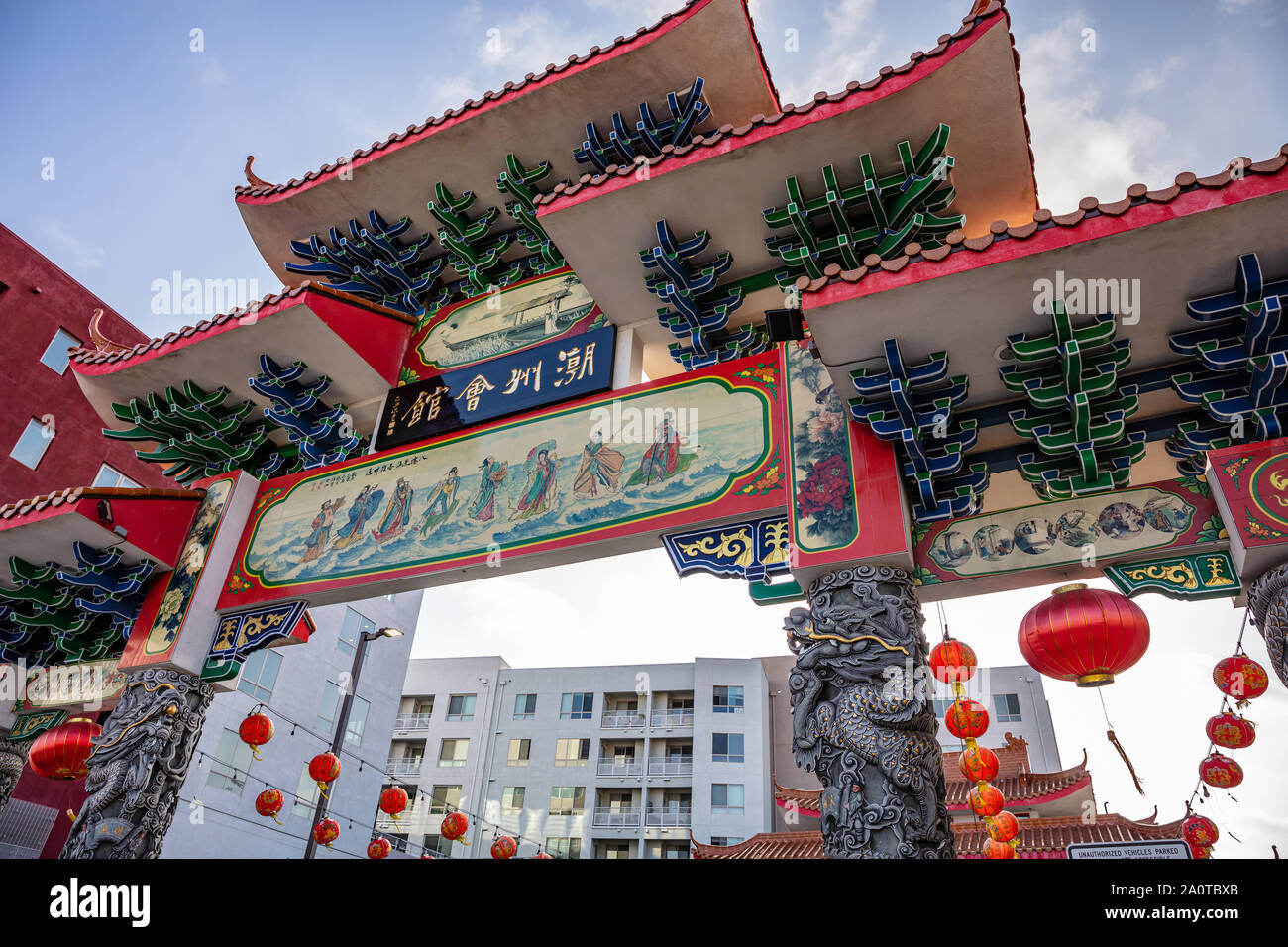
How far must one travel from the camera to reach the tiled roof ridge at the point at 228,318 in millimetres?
7301

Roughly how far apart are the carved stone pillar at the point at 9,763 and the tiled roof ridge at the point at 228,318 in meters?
4.34

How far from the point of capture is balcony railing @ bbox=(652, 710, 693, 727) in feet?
105

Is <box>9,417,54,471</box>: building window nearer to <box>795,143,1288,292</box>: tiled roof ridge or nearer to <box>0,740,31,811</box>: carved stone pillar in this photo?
<box>0,740,31,811</box>: carved stone pillar

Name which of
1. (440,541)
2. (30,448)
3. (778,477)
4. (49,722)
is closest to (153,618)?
(49,722)

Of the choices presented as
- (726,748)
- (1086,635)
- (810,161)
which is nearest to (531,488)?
(810,161)

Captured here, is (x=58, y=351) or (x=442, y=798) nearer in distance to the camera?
(x=58, y=351)

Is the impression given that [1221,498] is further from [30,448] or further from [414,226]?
[30,448]

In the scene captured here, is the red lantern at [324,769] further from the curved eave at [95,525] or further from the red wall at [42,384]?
the red wall at [42,384]

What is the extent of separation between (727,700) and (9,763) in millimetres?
26092

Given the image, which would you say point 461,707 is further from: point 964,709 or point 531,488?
point 964,709

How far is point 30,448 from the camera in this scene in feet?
52.5

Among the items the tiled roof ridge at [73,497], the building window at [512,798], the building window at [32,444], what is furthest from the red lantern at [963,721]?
the building window at [512,798]

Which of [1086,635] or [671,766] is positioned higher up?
[671,766]

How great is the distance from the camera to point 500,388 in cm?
753
